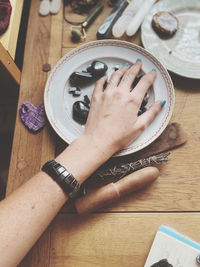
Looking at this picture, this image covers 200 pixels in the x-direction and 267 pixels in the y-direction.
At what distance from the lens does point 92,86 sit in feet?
2.24

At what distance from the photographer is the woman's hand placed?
0.58 m

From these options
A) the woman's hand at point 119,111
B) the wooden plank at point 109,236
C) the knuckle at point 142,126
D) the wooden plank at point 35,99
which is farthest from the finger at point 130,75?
the wooden plank at point 109,236

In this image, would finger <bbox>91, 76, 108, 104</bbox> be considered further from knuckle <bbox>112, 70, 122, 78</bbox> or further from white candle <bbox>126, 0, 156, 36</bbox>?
white candle <bbox>126, 0, 156, 36</bbox>

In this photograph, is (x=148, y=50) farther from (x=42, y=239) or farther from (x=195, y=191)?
(x=42, y=239)

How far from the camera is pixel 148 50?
71cm

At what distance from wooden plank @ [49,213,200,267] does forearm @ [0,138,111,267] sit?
75 mm

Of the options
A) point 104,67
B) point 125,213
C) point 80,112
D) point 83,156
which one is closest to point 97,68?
point 104,67

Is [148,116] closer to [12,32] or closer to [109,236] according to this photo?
[109,236]

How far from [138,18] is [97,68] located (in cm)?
21

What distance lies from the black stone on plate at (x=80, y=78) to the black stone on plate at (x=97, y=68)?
12mm

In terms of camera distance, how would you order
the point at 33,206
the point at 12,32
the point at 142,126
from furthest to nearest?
the point at 12,32
the point at 142,126
the point at 33,206

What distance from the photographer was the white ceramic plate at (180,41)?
681mm

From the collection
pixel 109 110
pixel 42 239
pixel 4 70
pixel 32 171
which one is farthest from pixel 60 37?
pixel 42 239

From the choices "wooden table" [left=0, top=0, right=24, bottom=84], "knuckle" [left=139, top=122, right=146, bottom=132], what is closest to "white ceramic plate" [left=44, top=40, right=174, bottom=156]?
"knuckle" [left=139, top=122, right=146, bottom=132]
